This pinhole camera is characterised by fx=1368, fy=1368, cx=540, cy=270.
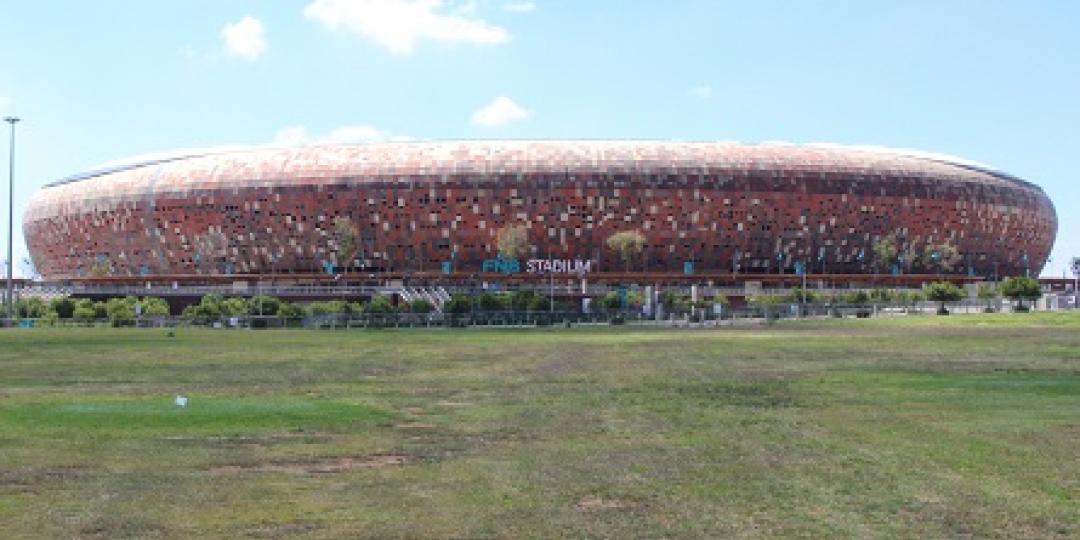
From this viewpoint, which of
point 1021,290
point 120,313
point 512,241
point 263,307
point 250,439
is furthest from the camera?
point 512,241

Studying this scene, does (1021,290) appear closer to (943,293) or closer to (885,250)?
(943,293)

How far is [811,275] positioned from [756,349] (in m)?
99.5

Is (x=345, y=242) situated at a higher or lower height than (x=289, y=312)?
higher

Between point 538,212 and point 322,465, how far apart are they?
402 feet

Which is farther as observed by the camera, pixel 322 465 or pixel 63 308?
pixel 63 308

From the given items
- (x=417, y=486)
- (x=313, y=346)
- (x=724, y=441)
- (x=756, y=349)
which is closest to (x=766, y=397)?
(x=724, y=441)

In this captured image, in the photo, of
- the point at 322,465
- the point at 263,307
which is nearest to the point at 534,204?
the point at 263,307

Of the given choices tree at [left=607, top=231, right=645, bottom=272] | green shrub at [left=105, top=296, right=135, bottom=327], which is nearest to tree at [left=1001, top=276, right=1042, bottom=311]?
tree at [left=607, top=231, right=645, bottom=272]

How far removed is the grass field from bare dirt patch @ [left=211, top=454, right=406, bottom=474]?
2.3 inches

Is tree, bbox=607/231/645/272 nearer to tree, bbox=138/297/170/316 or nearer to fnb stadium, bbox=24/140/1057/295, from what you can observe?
fnb stadium, bbox=24/140/1057/295

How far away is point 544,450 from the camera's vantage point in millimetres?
17531

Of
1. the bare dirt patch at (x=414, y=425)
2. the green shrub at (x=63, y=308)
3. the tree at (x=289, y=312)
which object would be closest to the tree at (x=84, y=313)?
the green shrub at (x=63, y=308)

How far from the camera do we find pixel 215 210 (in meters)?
144

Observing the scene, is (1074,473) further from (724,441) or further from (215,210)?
(215,210)
